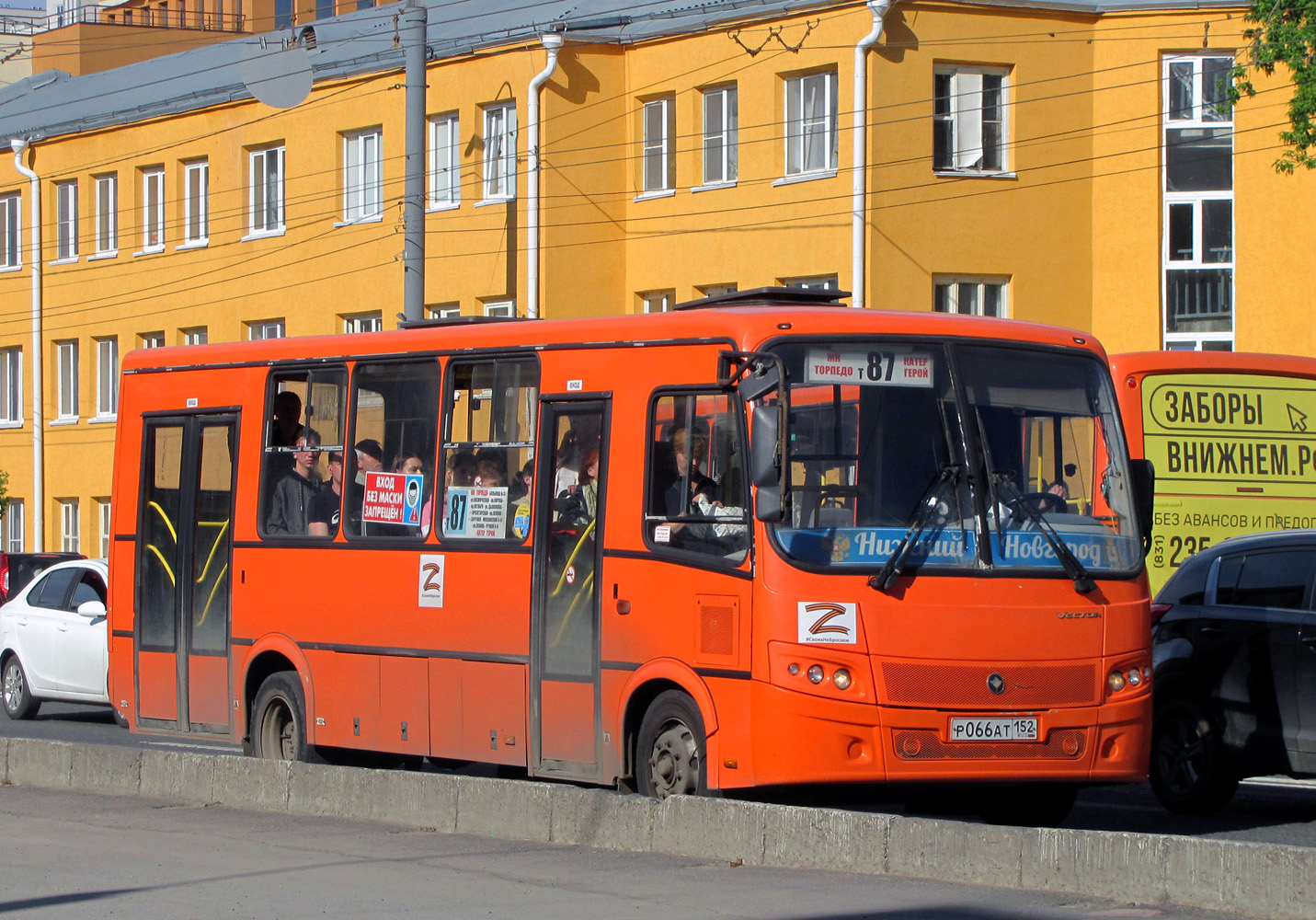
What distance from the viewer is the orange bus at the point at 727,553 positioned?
10.1m

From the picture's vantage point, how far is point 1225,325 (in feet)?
101

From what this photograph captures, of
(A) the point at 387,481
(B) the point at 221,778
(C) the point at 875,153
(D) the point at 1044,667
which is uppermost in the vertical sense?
(C) the point at 875,153

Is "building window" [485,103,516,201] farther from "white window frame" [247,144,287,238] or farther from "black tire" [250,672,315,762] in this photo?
"black tire" [250,672,315,762]

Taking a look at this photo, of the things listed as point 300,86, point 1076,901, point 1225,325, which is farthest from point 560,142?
point 1076,901

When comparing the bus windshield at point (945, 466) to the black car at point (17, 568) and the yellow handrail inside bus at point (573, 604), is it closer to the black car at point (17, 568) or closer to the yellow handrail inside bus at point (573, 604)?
the yellow handrail inside bus at point (573, 604)

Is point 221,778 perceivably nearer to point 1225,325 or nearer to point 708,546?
point 708,546

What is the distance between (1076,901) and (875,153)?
22.6 m

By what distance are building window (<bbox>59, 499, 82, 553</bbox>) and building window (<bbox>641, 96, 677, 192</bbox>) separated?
16.7m

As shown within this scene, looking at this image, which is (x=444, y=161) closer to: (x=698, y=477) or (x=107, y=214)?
(x=107, y=214)

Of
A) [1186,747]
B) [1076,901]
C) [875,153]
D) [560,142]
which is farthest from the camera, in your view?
[560,142]

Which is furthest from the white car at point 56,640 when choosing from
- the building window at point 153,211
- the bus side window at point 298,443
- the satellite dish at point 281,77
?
the building window at point 153,211

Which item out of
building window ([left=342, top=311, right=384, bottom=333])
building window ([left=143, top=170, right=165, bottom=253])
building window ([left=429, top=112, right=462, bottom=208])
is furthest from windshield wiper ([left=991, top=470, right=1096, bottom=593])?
building window ([left=143, top=170, right=165, bottom=253])

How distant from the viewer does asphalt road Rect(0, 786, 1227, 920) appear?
8320mm

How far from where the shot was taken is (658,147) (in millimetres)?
33469
